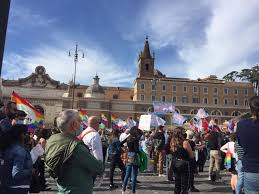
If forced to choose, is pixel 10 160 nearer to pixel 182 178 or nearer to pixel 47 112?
pixel 182 178

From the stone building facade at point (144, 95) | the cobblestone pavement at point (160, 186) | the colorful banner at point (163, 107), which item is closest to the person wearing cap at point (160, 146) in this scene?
the cobblestone pavement at point (160, 186)

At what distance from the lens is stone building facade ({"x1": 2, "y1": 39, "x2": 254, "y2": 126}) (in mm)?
80812

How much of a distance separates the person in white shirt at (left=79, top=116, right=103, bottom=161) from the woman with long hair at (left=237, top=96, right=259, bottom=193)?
2319mm

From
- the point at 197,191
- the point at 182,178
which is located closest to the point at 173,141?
the point at 182,178

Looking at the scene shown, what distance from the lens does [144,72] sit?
8806cm

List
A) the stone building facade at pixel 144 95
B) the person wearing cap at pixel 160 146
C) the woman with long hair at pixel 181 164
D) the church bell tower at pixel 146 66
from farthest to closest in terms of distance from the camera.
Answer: the church bell tower at pixel 146 66 → the stone building facade at pixel 144 95 → the person wearing cap at pixel 160 146 → the woman with long hair at pixel 181 164

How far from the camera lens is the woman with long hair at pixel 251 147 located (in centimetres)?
399

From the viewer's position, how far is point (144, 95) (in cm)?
8294

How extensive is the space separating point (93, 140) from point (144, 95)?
77.5 meters

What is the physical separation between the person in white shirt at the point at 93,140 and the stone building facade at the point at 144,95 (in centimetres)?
7382

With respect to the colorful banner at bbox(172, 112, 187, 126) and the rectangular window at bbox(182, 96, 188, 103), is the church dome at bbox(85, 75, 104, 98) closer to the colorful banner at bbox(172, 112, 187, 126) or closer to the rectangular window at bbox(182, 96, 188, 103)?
the rectangular window at bbox(182, 96, 188, 103)

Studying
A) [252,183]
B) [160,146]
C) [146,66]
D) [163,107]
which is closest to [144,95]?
[146,66]

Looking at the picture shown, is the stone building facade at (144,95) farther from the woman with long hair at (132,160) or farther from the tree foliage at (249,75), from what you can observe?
the woman with long hair at (132,160)

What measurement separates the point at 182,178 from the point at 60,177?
438cm
